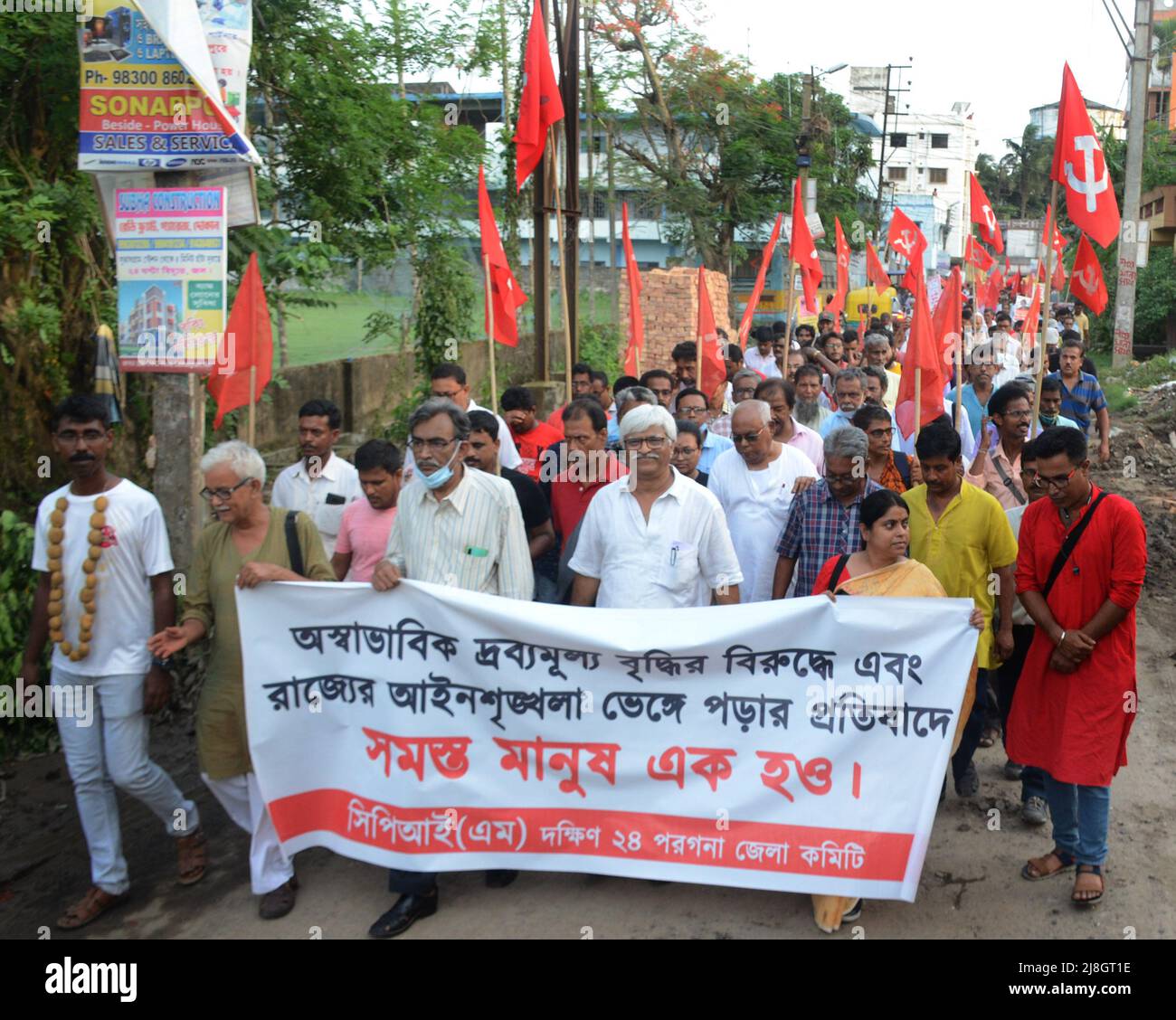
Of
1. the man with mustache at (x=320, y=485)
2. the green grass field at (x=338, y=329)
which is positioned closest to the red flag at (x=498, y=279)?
the man with mustache at (x=320, y=485)

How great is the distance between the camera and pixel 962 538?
5078 millimetres

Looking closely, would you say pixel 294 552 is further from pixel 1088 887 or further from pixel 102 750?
pixel 1088 887

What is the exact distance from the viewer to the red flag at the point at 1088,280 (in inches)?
319

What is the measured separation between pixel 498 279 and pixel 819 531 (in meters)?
4.30

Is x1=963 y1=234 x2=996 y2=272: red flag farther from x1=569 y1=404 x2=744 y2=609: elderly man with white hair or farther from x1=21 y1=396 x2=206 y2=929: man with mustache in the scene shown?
x1=21 y1=396 x2=206 y2=929: man with mustache

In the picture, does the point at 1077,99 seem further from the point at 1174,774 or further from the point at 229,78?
the point at 229,78

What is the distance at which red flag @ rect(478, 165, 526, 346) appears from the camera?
8195 mm

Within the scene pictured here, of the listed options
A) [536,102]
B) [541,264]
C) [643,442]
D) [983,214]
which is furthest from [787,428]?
[983,214]

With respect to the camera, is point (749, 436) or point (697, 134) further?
point (697, 134)

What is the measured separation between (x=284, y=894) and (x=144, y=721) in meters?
0.86

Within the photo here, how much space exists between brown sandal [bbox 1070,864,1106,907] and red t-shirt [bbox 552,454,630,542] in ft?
8.58

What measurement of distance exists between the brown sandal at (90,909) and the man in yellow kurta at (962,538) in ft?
11.4

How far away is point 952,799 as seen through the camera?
5477 millimetres

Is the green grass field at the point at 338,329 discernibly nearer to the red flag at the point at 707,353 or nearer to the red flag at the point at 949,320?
the red flag at the point at 707,353
